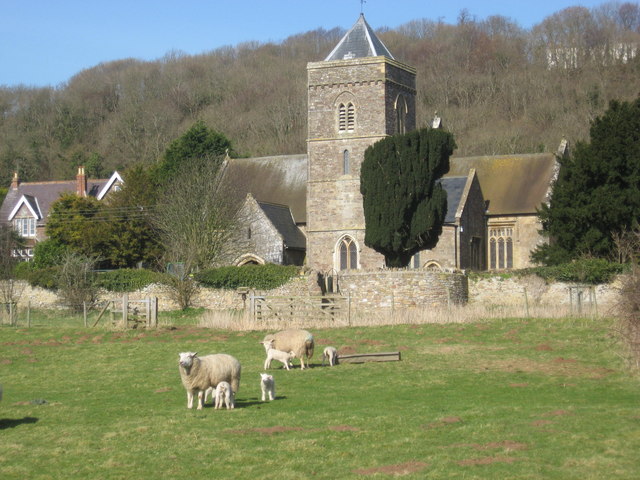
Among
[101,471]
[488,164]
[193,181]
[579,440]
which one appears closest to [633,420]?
[579,440]

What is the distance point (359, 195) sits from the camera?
4822cm

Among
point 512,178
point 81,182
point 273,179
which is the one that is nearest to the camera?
point 512,178

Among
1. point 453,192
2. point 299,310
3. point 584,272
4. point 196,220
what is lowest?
point 299,310

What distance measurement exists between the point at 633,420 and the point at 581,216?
26845 mm

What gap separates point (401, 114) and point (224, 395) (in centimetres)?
3395

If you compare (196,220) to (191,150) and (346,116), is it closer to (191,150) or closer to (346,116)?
(346,116)

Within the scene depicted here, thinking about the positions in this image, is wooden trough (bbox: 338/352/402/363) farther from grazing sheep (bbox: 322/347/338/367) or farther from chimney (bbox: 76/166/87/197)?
chimney (bbox: 76/166/87/197)

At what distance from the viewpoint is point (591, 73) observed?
9638 centimetres

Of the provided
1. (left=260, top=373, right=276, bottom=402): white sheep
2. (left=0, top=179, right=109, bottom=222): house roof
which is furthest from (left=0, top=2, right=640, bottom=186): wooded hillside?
(left=260, top=373, right=276, bottom=402): white sheep

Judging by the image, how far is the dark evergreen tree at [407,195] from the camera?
143 feet

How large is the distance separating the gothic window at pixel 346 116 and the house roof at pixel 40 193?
103 ft

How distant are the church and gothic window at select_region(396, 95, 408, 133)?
0.16ft

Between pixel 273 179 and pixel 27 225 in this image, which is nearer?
pixel 273 179

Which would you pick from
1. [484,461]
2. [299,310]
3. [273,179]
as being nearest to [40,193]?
[273,179]
